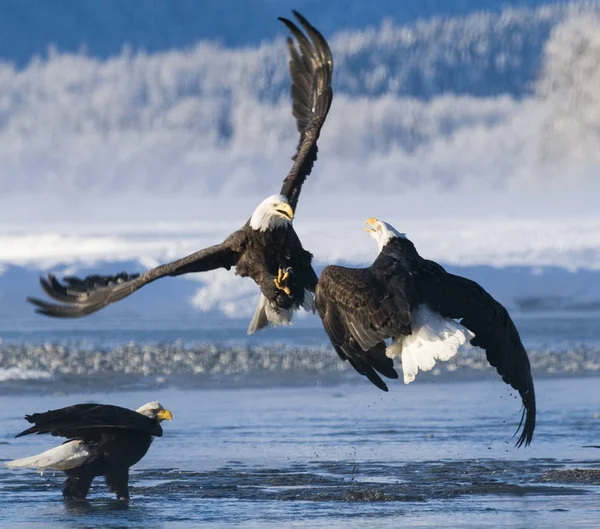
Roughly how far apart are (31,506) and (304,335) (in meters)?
14.1

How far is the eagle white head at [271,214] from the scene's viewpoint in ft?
32.9

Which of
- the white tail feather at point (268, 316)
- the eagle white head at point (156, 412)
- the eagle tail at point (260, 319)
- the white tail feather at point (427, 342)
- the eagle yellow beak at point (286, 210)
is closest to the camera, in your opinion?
the white tail feather at point (427, 342)

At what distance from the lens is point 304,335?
23.0m

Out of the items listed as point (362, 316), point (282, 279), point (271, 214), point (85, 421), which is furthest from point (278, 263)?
point (362, 316)

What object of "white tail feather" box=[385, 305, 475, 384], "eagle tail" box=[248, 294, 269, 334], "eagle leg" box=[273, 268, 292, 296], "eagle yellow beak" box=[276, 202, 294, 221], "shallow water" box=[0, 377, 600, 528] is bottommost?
"shallow water" box=[0, 377, 600, 528]

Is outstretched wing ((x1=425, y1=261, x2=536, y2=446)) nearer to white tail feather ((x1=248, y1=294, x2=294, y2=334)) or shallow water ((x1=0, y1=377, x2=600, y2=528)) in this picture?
shallow water ((x1=0, y1=377, x2=600, y2=528))

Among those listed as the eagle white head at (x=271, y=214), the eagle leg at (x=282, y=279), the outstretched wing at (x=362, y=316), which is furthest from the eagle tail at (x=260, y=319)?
the outstretched wing at (x=362, y=316)

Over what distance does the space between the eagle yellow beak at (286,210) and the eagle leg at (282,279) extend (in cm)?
39

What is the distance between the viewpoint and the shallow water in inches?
336

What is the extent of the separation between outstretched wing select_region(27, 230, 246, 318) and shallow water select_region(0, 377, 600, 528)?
3.52 feet

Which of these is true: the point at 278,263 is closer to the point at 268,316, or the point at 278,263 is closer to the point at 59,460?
the point at 268,316

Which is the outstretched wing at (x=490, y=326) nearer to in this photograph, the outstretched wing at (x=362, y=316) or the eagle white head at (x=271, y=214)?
the outstretched wing at (x=362, y=316)

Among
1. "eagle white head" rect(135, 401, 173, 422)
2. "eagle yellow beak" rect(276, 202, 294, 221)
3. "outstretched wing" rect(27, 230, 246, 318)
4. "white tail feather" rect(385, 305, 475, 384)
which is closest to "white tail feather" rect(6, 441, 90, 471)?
"eagle white head" rect(135, 401, 173, 422)

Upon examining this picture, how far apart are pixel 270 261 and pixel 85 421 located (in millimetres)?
1703
